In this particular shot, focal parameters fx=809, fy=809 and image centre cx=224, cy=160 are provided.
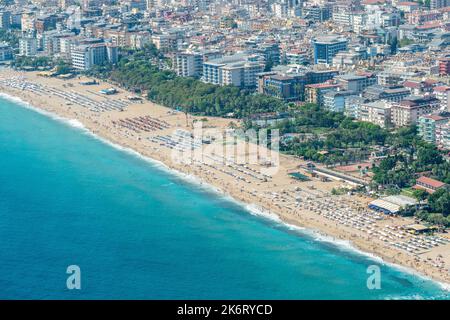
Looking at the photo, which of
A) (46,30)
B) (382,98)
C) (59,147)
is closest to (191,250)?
(59,147)

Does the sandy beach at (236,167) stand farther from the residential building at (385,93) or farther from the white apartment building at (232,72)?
the residential building at (385,93)

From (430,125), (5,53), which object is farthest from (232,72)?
(5,53)

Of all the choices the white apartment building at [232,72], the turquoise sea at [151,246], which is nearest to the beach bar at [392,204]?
the turquoise sea at [151,246]

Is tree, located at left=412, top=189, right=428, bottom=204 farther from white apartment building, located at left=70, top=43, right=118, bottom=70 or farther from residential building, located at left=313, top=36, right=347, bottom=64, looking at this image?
white apartment building, located at left=70, top=43, right=118, bottom=70

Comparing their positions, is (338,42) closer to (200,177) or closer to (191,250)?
(200,177)

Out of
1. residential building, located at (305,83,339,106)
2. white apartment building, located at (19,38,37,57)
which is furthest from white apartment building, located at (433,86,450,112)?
white apartment building, located at (19,38,37,57)

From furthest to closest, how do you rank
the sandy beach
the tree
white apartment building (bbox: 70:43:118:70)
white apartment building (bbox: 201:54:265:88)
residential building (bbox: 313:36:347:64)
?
white apartment building (bbox: 70:43:118:70), residential building (bbox: 313:36:347:64), white apartment building (bbox: 201:54:265:88), the tree, the sandy beach

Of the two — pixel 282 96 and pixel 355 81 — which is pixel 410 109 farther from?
pixel 282 96
